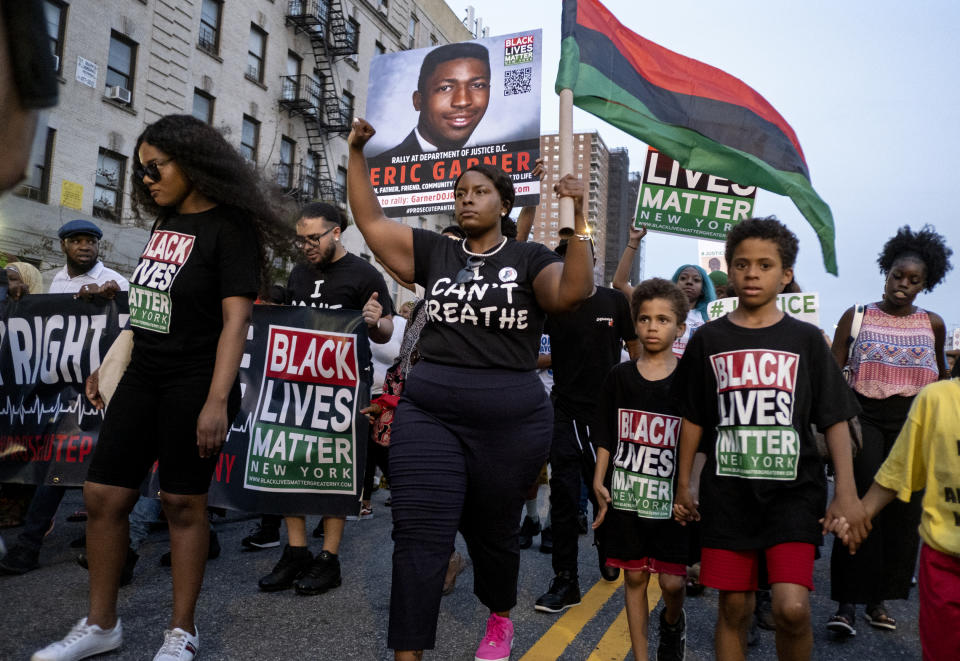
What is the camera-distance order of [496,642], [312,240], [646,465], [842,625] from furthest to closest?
[312,240]
[842,625]
[646,465]
[496,642]

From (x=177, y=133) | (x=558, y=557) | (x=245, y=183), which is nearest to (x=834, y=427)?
(x=558, y=557)

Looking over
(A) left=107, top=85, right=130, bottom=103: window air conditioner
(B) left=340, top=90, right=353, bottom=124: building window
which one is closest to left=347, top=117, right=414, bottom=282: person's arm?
(A) left=107, top=85, right=130, bottom=103: window air conditioner

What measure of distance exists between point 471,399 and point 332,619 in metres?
1.73

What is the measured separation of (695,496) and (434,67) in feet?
32.4

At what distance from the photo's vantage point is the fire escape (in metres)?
27.6

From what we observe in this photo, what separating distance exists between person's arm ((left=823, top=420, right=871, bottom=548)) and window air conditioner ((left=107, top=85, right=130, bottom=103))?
20.7 meters

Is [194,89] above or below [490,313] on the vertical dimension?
above

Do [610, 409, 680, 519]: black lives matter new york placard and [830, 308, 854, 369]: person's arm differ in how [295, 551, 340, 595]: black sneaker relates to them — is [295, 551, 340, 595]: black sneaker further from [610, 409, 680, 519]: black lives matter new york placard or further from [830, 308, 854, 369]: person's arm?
[830, 308, 854, 369]: person's arm

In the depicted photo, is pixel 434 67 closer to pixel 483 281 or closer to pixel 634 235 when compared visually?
pixel 634 235

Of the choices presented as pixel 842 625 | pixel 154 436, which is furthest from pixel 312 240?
pixel 842 625

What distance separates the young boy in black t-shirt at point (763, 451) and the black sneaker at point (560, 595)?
1381 millimetres

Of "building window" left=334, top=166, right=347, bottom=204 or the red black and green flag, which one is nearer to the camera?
the red black and green flag

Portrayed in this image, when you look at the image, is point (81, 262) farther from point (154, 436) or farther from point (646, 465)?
point (646, 465)

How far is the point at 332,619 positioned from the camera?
12.7 ft
